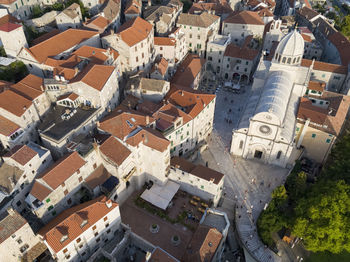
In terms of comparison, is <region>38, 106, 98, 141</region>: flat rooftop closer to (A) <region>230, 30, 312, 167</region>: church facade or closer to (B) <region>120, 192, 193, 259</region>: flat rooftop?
(B) <region>120, 192, 193, 259</region>: flat rooftop

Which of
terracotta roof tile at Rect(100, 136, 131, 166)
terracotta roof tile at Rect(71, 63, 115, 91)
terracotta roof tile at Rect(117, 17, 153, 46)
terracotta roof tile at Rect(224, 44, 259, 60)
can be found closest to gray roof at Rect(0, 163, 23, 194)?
terracotta roof tile at Rect(100, 136, 131, 166)

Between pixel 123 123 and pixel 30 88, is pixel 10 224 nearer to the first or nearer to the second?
pixel 123 123

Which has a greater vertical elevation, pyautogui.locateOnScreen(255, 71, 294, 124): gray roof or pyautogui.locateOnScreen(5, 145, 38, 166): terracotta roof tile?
pyautogui.locateOnScreen(255, 71, 294, 124): gray roof

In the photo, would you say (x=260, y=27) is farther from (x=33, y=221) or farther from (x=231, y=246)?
(x=33, y=221)

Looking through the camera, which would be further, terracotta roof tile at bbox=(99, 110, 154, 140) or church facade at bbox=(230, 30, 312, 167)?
church facade at bbox=(230, 30, 312, 167)

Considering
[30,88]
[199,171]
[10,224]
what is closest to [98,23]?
[30,88]

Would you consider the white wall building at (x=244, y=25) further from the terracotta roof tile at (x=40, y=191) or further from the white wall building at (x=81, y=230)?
the terracotta roof tile at (x=40, y=191)

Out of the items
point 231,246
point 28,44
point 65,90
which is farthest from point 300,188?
point 28,44
